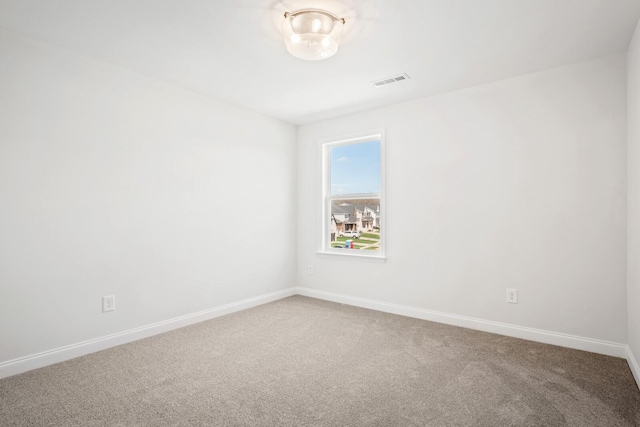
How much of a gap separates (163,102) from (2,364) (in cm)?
247

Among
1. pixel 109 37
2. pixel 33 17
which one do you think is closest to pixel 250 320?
pixel 109 37

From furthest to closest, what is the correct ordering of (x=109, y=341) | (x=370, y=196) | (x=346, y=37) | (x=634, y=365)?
1. (x=370, y=196)
2. (x=109, y=341)
3. (x=346, y=37)
4. (x=634, y=365)

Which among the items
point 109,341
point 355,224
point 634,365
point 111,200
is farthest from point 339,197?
point 634,365

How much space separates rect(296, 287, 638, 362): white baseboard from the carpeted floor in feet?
0.42

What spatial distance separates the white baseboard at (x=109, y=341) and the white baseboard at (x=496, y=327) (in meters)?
1.34

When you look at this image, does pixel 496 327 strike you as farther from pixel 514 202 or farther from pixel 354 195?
pixel 354 195

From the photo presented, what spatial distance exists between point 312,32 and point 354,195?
244 centimetres

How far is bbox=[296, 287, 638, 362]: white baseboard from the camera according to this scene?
2684mm

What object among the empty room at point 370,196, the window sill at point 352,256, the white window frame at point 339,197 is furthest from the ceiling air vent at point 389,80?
the window sill at point 352,256

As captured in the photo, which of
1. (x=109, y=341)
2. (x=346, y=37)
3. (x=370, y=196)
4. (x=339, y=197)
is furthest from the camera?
(x=339, y=197)

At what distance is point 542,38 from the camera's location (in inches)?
96.0

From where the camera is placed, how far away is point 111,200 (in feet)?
9.51

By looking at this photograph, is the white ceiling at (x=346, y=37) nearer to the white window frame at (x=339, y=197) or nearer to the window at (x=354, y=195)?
the white window frame at (x=339, y=197)

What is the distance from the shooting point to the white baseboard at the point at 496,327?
2684 millimetres
